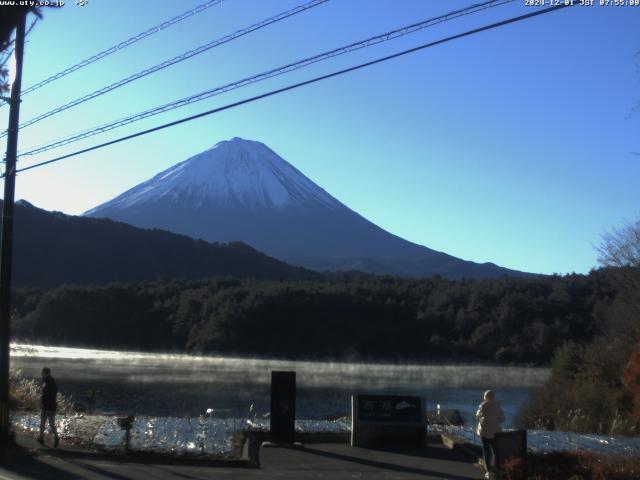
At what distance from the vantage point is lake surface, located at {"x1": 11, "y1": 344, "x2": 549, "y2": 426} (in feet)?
Answer: 95.3

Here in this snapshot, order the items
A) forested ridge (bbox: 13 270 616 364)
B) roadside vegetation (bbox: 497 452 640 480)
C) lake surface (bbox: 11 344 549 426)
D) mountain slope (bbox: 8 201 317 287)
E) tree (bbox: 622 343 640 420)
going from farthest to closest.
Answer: mountain slope (bbox: 8 201 317 287) < forested ridge (bbox: 13 270 616 364) < lake surface (bbox: 11 344 549 426) < tree (bbox: 622 343 640 420) < roadside vegetation (bbox: 497 452 640 480)

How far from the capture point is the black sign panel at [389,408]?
52.1 feet

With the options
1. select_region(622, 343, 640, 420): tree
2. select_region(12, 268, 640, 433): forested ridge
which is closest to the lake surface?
select_region(12, 268, 640, 433): forested ridge

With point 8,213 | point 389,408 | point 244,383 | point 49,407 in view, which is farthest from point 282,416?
point 244,383

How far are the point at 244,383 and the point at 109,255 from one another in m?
48.8

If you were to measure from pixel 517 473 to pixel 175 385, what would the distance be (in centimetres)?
2453

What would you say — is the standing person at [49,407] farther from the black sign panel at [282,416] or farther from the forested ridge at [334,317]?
the forested ridge at [334,317]

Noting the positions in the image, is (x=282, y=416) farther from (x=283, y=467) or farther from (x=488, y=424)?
(x=488, y=424)

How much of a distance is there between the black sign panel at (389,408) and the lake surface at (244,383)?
26.9ft

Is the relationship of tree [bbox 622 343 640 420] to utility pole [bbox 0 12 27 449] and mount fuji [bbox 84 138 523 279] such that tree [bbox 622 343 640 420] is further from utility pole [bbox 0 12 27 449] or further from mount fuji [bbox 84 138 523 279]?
mount fuji [bbox 84 138 523 279]

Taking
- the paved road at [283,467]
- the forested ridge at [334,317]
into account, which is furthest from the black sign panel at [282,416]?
the forested ridge at [334,317]

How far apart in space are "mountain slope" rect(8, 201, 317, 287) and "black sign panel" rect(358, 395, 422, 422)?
62.1 metres

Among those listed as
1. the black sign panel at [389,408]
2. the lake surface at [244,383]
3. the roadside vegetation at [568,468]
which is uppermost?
the black sign panel at [389,408]

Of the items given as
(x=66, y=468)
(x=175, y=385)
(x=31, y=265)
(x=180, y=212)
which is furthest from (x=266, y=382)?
(x=180, y=212)
